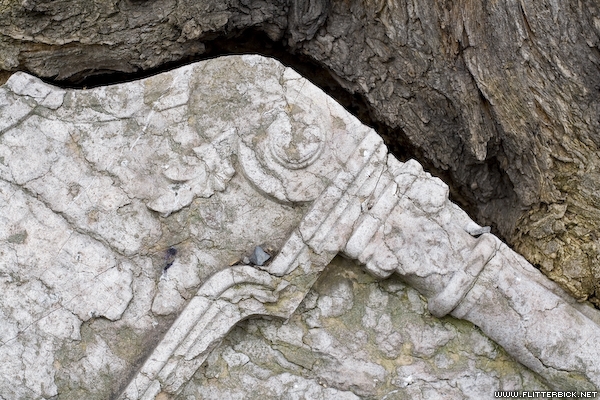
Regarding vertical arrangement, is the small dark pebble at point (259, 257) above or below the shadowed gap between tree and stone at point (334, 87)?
below

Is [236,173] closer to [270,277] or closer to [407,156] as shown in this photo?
[270,277]

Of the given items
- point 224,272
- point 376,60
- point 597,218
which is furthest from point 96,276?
point 597,218

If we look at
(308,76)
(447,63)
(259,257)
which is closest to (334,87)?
(308,76)

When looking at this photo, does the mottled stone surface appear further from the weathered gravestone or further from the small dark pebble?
the small dark pebble

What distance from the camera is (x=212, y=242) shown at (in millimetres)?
2791

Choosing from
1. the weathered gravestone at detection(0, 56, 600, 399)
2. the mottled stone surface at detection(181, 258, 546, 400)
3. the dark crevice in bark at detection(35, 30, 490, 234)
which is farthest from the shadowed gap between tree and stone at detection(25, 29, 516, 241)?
the mottled stone surface at detection(181, 258, 546, 400)

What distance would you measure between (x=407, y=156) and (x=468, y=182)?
0.34 meters

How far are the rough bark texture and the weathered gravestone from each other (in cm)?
37

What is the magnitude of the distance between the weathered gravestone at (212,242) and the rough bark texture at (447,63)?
0.37 m

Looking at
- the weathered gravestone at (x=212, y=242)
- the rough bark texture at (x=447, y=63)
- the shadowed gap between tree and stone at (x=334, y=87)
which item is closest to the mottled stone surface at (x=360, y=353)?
the weathered gravestone at (x=212, y=242)

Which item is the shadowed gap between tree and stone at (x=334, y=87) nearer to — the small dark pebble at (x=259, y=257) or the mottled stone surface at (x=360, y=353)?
the mottled stone surface at (x=360, y=353)

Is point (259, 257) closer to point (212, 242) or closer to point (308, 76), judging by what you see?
point (212, 242)

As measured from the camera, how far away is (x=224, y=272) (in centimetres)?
271

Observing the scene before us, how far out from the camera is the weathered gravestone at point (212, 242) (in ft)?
8.87
